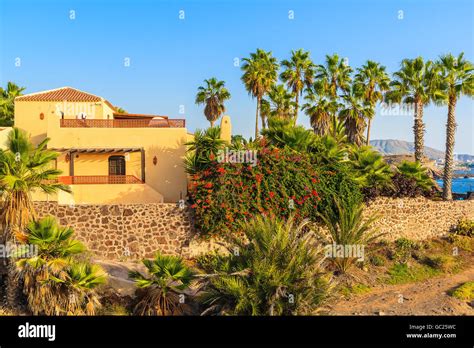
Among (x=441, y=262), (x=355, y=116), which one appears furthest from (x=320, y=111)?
(x=441, y=262)

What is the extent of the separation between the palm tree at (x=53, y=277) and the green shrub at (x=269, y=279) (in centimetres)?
391

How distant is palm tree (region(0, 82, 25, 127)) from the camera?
34.8 m

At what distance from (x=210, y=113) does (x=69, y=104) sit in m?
18.5

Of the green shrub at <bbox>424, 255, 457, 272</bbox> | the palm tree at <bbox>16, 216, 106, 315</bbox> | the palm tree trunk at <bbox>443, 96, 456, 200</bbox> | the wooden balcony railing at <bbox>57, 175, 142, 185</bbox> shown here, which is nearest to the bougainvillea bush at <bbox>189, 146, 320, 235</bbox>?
the wooden balcony railing at <bbox>57, 175, 142, 185</bbox>

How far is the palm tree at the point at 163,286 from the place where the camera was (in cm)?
1491

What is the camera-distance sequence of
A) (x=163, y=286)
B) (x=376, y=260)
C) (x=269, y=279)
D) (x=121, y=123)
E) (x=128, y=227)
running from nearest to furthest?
(x=269, y=279) → (x=163, y=286) → (x=128, y=227) → (x=376, y=260) → (x=121, y=123)

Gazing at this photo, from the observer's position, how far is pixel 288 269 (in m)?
14.0

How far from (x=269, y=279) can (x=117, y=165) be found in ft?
51.0

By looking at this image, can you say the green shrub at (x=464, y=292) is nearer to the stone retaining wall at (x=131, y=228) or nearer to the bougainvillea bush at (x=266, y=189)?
the stone retaining wall at (x=131, y=228)

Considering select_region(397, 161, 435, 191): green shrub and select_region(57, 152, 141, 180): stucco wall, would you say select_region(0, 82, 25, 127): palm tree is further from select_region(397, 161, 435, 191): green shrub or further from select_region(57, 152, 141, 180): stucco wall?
select_region(397, 161, 435, 191): green shrub

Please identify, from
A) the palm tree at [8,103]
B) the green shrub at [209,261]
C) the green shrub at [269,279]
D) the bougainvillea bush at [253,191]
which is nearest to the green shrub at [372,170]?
the bougainvillea bush at [253,191]

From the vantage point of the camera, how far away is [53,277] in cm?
1468

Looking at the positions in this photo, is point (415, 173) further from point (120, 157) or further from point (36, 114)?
point (36, 114)
